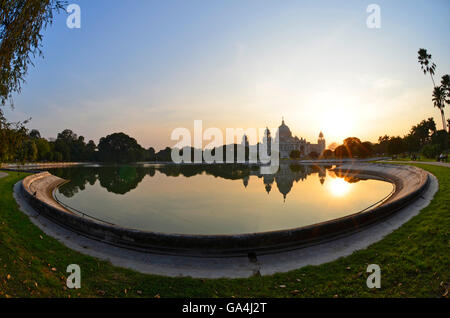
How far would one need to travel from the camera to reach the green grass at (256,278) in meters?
Answer: 5.49

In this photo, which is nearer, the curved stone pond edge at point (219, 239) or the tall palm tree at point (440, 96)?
the curved stone pond edge at point (219, 239)

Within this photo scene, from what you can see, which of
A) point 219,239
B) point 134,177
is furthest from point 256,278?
point 134,177

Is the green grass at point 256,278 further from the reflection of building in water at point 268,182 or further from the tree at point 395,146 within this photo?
the tree at point 395,146

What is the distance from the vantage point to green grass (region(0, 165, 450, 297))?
5492mm

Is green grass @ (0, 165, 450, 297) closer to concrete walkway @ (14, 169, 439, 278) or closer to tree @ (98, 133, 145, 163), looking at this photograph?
concrete walkway @ (14, 169, 439, 278)

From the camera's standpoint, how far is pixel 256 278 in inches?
253

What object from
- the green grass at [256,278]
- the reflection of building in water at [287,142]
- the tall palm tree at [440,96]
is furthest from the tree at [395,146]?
the green grass at [256,278]

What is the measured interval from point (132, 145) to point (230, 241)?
112 metres

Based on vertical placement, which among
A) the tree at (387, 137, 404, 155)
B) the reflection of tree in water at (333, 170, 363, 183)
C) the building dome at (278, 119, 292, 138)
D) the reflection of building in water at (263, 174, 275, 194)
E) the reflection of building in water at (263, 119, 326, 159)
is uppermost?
the building dome at (278, 119, 292, 138)

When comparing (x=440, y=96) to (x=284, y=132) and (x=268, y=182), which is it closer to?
(x=268, y=182)

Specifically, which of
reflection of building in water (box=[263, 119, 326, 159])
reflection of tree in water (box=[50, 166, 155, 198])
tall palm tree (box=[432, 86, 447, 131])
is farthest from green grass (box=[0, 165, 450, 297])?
reflection of building in water (box=[263, 119, 326, 159])

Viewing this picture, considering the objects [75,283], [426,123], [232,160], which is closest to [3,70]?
[75,283]

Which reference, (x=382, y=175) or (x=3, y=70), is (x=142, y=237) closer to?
(x=3, y=70)

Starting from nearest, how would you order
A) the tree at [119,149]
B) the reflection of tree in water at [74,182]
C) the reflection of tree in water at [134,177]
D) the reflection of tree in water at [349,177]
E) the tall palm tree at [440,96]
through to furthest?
the reflection of tree in water at [74,182] < the reflection of tree in water at [134,177] < the reflection of tree in water at [349,177] < the tall palm tree at [440,96] < the tree at [119,149]
